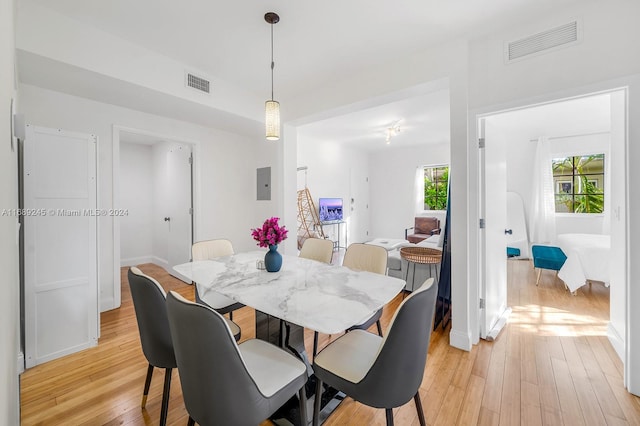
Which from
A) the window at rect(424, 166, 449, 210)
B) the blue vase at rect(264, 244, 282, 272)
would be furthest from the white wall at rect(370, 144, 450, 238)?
the blue vase at rect(264, 244, 282, 272)

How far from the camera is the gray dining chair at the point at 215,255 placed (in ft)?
6.43

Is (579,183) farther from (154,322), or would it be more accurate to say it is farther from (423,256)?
(154,322)

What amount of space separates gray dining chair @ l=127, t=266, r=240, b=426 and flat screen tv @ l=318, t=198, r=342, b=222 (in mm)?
4699

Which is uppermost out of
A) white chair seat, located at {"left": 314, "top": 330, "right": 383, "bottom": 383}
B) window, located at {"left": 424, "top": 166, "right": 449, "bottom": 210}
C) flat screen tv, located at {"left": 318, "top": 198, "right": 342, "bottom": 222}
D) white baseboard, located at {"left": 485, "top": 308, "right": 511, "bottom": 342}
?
window, located at {"left": 424, "top": 166, "right": 449, "bottom": 210}

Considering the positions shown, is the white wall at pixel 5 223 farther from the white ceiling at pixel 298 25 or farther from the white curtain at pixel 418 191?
the white curtain at pixel 418 191

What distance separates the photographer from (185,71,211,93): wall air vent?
8.94 ft

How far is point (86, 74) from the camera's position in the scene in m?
2.21

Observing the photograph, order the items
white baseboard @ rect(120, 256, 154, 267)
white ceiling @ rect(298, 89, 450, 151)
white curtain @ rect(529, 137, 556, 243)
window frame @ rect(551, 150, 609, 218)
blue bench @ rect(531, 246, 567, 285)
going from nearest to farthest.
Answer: blue bench @ rect(531, 246, 567, 285) < white ceiling @ rect(298, 89, 450, 151) < window frame @ rect(551, 150, 609, 218) < white baseboard @ rect(120, 256, 154, 267) < white curtain @ rect(529, 137, 556, 243)

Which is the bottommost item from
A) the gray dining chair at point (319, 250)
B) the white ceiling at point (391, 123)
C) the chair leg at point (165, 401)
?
the chair leg at point (165, 401)

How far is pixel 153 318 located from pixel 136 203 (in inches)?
182

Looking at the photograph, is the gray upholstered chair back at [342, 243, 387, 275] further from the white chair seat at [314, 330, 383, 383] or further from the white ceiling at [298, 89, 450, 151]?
the white ceiling at [298, 89, 450, 151]

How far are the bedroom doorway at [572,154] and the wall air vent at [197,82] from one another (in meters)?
2.71

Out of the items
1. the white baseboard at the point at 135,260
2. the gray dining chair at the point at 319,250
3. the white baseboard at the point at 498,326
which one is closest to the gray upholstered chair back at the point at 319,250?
the gray dining chair at the point at 319,250

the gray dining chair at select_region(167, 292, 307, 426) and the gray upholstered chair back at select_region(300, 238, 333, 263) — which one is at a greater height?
the gray upholstered chair back at select_region(300, 238, 333, 263)
